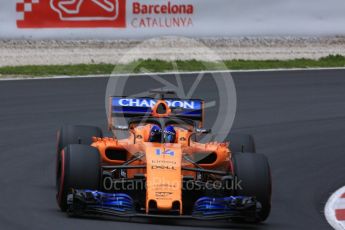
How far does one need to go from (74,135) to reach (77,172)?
1823 millimetres

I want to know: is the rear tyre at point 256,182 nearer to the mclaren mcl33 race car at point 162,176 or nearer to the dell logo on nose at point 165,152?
the mclaren mcl33 race car at point 162,176

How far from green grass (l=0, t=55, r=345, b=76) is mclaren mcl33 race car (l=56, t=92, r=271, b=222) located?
9559 millimetres

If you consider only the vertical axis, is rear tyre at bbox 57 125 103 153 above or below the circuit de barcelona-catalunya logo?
below

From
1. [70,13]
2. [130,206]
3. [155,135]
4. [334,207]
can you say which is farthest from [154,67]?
[130,206]

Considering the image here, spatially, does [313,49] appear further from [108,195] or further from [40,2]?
[108,195]

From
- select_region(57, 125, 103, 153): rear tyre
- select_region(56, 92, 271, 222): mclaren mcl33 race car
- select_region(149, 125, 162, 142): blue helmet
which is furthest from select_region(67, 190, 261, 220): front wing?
select_region(57, 125, 103, 153): rear tyre

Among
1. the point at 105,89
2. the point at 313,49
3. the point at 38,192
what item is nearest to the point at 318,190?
the point at 38,192

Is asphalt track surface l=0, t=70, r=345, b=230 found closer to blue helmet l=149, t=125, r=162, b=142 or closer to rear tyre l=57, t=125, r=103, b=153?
rear tyre l=57, t=125, r=103, b=153

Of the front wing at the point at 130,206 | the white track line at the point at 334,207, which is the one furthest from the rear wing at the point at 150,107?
the front wing at the point at 130,206

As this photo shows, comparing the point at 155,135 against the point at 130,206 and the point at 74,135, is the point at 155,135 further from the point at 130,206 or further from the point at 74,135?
the point at 74,135

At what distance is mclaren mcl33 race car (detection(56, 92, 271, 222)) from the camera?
9641 millimetres

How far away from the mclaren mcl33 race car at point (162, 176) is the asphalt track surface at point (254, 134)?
0.56 feet

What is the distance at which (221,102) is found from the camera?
18438 millimetres

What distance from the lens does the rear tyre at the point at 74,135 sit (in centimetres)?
1161
